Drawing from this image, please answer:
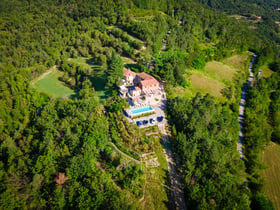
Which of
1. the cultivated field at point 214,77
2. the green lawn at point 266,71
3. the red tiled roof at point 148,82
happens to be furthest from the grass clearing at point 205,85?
the green lawn at point 266,71

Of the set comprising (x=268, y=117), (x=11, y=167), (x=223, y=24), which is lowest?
(x=268, y=117)

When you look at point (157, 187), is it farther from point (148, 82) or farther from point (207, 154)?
point (148, 82)

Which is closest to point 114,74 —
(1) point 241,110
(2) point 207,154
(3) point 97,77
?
(3) point 97,77

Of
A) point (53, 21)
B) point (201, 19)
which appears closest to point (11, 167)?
point (53, 21)

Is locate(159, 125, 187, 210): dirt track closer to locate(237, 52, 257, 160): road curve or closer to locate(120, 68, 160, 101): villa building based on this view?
locate(120, 68, 160, 101): villa building

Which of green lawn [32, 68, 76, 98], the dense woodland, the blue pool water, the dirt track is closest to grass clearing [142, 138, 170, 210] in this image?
the dirt track

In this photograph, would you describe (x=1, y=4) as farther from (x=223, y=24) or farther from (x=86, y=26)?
(x=223, y=24)
